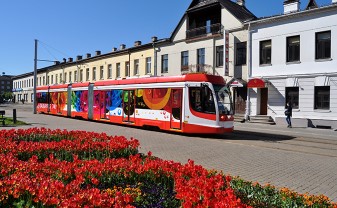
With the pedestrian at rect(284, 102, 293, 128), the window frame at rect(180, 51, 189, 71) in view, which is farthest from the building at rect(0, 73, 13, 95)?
the pedestrian at rect(284, 102, 293, 128)

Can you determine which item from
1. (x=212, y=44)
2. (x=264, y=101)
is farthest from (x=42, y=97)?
(x=264, y=101)

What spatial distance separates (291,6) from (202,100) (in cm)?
1554

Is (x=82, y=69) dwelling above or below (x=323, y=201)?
above

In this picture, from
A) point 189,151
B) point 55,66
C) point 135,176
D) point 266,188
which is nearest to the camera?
point 266,188

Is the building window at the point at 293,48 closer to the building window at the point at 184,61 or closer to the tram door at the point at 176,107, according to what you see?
the building window at the point at 184,61

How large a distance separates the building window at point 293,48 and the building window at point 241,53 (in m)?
4.04

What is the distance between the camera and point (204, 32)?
3117 centimetres

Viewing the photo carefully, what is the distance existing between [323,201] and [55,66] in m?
62.7

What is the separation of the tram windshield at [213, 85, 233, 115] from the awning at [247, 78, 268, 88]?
33.5 feet

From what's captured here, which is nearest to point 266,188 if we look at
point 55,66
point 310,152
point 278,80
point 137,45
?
point 310,152

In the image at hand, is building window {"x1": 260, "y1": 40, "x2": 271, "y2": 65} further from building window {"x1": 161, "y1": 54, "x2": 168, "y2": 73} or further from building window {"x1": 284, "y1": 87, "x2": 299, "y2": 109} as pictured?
building window {"x1": 161, "y1": 54, "x2": 168, "y2": 73}

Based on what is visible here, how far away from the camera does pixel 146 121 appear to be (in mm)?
18453

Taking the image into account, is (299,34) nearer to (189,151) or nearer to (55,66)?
(189,151)

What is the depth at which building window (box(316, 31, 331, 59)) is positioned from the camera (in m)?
22.4
